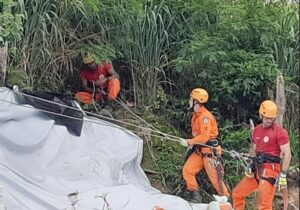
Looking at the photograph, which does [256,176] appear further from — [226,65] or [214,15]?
[214,15]

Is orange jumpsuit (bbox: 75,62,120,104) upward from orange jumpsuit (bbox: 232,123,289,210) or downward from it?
upward

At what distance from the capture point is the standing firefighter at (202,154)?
7000mm

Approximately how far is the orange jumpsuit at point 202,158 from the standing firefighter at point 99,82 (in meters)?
1.26

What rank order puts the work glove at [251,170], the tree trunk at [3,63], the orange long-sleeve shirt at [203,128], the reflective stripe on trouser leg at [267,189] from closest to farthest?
the reflective stripe on trouser leg at [267,189] → the work glove at [251,170] → the tree trunk at [3,63] → the orange long-sleeve shirt at [203,128]

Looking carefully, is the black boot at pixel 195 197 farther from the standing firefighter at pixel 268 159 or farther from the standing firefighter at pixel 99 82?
the standing firefighter at pixel 99 82

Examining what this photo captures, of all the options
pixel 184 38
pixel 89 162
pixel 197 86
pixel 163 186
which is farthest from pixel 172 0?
pixel 89 162

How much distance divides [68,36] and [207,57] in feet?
5.45

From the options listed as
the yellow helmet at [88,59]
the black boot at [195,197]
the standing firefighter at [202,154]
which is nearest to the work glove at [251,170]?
the standing firefighter at [202,154]

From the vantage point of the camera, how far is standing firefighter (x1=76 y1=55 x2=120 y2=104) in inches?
313

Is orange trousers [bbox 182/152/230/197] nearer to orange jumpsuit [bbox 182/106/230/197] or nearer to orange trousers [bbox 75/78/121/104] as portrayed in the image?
orange jumpsuit [bbox 182/106/230/197]

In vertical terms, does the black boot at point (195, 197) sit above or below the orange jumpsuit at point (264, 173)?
below

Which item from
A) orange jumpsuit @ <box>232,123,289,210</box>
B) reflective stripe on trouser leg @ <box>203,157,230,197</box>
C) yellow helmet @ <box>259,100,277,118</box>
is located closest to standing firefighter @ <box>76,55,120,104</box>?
reflective stripe on trouser leg @ <box>203,157,230,197</box>

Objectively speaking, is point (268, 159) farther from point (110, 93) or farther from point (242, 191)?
point (110, 93)

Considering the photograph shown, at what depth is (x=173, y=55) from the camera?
8.62 m
